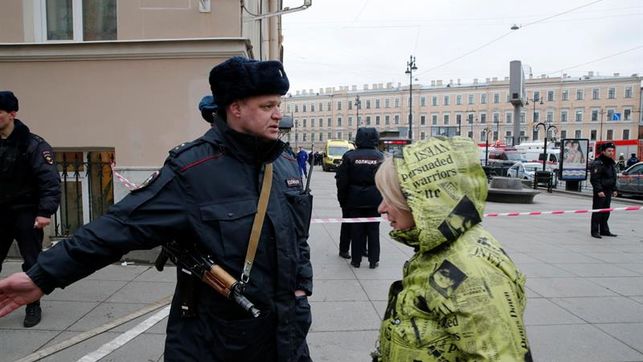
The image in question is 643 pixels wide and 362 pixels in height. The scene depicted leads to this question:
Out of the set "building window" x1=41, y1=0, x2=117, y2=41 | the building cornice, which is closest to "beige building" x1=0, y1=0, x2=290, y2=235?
the building cornice

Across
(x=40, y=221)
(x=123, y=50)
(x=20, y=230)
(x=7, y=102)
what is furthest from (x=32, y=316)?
(x=123, y=50)

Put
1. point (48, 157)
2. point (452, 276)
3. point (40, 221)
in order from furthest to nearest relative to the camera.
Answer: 1. point (48, 157)
2. point (40, 221)
3. point (452, 276)

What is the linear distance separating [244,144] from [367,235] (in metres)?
5.01

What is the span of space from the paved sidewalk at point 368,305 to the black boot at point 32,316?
7 centimetres

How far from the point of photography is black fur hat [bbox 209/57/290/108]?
6.20 feet

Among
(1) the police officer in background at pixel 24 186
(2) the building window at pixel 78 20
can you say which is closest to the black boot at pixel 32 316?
(1) the police officer in background at pixel 24 186

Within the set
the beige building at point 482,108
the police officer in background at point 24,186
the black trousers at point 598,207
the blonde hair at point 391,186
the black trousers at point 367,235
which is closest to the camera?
the blonde hair at point 391,186

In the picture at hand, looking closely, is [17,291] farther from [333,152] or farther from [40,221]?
[333,152]

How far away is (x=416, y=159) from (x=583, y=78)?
10959cm

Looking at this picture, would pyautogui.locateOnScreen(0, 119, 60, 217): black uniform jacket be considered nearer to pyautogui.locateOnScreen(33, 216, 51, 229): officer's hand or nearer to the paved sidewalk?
pyautogui.locateOnScreen(33, 216, 51, 229): officer's hand

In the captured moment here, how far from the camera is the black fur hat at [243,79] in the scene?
6.20ft

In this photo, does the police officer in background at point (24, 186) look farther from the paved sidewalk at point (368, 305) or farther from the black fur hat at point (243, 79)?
the black fur hat at point (243, 79)

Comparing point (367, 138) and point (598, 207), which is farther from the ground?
point (367, 138)

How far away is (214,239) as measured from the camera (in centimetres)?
176
